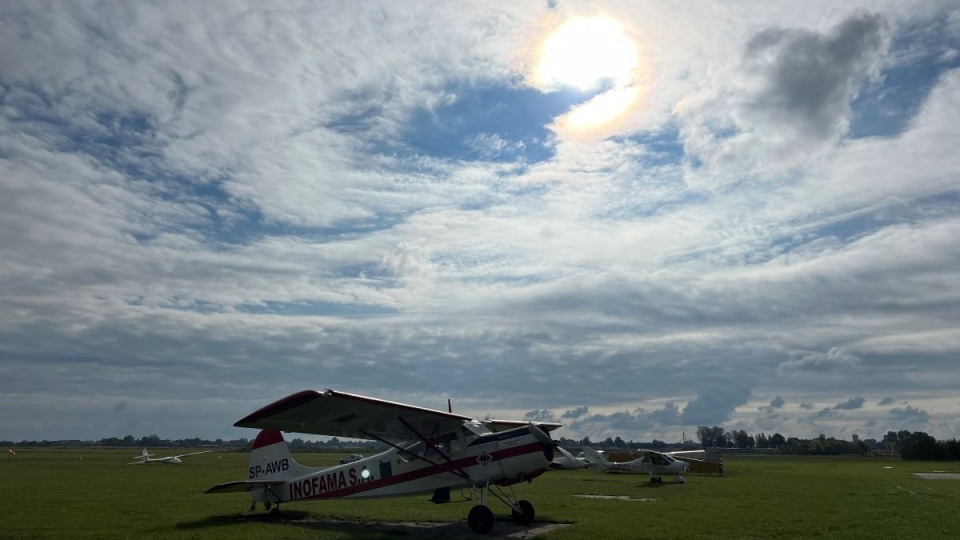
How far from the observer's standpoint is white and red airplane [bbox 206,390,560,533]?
13.8 metres

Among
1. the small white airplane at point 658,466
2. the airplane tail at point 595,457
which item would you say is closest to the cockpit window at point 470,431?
the small white airplane at point 658,466

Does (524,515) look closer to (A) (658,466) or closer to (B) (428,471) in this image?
(B) (428,471)

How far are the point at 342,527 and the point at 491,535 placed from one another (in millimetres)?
3909

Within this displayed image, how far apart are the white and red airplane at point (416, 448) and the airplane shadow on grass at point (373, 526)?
446 millimetres

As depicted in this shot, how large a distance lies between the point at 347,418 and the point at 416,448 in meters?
2.16

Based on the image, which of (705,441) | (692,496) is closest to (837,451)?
(705,441)

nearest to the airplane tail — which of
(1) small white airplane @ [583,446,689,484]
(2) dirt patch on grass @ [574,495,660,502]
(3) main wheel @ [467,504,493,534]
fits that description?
(1) small white airplane @ [583,446,689,484]

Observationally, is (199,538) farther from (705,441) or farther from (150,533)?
(705,441)

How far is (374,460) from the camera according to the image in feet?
55.0

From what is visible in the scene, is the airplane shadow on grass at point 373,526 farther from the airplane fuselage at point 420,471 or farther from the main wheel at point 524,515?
the airplane fuselage at point 420,471

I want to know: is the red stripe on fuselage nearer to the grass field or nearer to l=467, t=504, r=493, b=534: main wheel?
the grass field

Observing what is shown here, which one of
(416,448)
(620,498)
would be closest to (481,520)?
(416,448)

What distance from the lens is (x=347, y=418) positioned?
14.7 meters

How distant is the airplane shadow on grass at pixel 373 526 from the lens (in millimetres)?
13820
